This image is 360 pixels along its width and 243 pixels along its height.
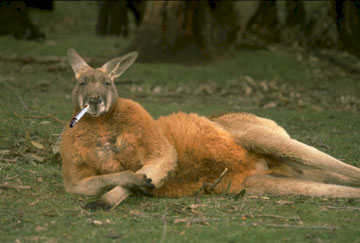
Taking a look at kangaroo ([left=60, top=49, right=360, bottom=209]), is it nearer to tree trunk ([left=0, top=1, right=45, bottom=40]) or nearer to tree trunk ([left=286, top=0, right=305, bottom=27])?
tree trunk ([left=0, top=1, right=45, bottom=40])

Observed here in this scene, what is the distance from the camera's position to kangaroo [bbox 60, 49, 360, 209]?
3785 millimetres

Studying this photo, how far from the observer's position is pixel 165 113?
7172mm

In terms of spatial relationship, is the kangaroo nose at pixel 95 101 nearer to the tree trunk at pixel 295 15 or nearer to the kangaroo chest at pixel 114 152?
the kangaroo chest at pixel 114 152

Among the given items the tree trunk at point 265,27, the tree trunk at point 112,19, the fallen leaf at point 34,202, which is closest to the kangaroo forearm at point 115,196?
the fallen leaf at point 34,202

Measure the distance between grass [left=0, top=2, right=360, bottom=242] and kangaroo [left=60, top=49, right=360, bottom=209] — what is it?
124 mm

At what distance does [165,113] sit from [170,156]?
10.6 ft

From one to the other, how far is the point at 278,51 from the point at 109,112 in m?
8.17

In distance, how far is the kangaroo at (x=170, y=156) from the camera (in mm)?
3785

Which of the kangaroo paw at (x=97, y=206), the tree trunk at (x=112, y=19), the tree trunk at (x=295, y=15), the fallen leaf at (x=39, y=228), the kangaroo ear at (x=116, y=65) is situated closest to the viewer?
the fallen leaf at (x=39, y=228)

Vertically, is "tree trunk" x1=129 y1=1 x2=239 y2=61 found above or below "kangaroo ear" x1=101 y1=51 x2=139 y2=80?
below

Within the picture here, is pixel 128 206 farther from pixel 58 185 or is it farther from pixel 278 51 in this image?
pixel 278 51

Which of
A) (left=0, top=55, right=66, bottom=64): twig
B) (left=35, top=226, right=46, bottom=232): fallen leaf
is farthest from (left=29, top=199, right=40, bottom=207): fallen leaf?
(left=0, top=55, right=66, bottom=64): twig

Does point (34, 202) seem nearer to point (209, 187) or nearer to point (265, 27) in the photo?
point (209, 187)

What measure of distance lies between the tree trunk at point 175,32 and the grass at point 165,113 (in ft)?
1.02
